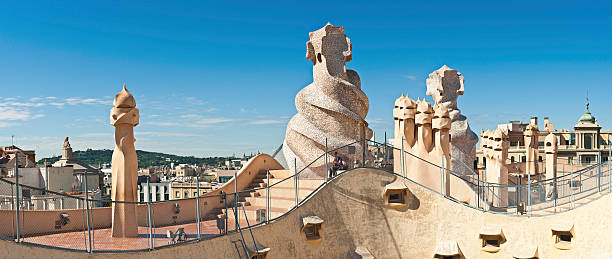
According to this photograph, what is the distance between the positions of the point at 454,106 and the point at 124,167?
16.1 m

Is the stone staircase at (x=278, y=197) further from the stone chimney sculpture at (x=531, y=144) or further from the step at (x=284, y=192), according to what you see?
the stone chimney sculpture at (x=531, y=144)

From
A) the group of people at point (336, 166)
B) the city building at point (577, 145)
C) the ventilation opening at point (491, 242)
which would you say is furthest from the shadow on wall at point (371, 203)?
the city building at point (577, 145)

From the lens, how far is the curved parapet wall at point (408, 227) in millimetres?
13016

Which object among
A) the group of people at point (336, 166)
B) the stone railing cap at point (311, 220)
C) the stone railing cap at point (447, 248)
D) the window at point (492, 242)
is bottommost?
the stone railing cap at point (447, 248)

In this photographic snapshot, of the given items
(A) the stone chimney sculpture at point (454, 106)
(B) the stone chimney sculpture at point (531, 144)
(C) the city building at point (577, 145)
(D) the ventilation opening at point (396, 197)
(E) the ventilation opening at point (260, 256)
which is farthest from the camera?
(C) the city building at point (577, 145)

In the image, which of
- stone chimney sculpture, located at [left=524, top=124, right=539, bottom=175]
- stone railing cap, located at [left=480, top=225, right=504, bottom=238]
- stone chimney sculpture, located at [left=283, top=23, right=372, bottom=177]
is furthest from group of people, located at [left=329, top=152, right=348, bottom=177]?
stone chimney sculpture, located at [left=524, top=124, right=539, bottom=175]

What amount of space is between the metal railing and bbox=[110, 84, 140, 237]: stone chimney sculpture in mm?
221

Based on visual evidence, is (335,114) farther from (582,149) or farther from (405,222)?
(582,149)

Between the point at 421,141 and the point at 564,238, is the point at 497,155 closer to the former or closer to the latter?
the point at 421,141

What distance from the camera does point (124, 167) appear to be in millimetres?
11438

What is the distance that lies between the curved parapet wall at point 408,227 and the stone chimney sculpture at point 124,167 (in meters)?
2.24

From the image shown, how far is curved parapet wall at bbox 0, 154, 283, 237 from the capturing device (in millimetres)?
11299

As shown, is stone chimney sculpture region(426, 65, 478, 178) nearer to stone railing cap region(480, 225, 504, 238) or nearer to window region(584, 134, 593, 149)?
stone railing cap region(480, 225, 504, 238)

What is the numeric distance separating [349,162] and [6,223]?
30.5ft
